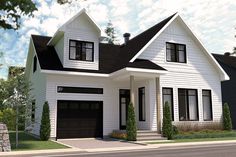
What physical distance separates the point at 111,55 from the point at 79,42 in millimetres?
3968

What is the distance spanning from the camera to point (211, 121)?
25.4 metres

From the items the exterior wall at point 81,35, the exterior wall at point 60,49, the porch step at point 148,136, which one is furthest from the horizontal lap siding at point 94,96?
the porch step at point 148,136

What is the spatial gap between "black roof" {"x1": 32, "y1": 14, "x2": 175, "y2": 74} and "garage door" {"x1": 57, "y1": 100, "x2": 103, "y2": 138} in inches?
101

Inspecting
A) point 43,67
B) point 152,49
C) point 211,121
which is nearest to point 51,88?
point 43,67

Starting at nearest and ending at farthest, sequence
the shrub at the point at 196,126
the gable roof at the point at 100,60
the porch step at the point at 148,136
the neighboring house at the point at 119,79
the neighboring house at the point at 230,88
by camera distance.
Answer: the porch step at the point at 148,136, the gable roof at the point at 100,60, the neighboring house at the point at 119,79, the shrub at the point at 196,126, the neighboring house at the point at 230,88

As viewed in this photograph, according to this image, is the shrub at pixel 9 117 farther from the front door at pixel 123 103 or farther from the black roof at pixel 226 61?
the black roof at pixel 226 61

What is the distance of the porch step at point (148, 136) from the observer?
2054cm

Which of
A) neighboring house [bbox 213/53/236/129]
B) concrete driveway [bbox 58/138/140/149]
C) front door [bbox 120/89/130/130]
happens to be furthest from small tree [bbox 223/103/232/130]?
concrete driveway [bbox 58/138/140/149]

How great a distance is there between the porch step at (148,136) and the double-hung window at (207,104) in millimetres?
6200

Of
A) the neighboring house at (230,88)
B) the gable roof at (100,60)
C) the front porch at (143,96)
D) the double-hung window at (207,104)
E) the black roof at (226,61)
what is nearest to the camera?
the front porch at (143,96)

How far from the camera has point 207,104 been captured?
25.9 metres

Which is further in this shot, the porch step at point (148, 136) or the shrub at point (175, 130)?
the shrub at point (175, 130)

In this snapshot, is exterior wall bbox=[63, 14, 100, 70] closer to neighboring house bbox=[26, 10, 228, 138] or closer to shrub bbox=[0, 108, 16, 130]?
neighboring house bbox=[26, 10, 228, 138]

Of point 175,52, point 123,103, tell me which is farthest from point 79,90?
point 175,52
